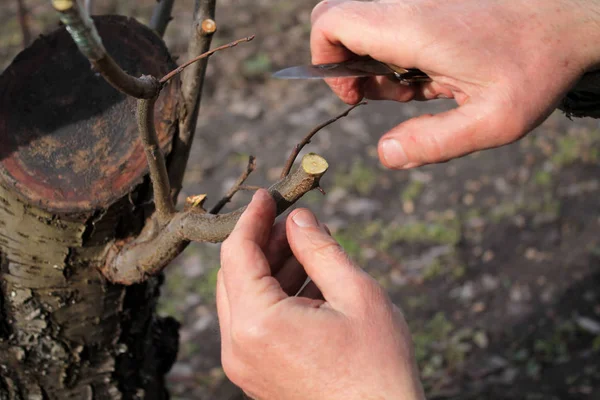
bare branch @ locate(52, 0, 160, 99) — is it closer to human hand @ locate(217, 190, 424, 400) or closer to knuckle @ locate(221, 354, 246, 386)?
human hand @ locate(217, 190, 424, 400)

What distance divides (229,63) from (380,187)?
2377mm

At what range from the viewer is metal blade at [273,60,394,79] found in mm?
1675

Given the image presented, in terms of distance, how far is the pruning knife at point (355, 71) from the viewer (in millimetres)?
1674

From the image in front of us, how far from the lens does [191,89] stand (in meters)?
1.92

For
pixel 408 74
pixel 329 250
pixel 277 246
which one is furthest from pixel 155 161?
pixel 408 74

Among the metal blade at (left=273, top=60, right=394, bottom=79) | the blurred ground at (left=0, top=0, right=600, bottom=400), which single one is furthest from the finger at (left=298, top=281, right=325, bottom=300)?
the blurred ground at (left=0, top=0, right=600, bottom=400)

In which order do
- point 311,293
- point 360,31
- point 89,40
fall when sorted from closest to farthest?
1. point 89,40
2. point 360,31
3. point 311,293

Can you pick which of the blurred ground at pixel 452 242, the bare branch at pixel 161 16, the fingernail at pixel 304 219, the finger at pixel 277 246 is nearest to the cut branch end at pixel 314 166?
the fingernail at pixel 304 219

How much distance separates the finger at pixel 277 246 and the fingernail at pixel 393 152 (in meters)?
0.33

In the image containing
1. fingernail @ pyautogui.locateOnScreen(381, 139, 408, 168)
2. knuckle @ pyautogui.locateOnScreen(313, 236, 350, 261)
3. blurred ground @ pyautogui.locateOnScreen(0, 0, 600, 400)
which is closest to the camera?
knuckle @ pyautogui.locateOnScreen(313, 236, 350, 261)

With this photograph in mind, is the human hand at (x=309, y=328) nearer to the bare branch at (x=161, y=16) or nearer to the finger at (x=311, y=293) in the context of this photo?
the finger at (x=311, y=293)

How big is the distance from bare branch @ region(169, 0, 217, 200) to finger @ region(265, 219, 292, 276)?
44cm

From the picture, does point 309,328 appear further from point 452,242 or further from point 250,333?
point 452,242

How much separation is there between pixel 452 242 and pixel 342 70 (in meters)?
2.42
